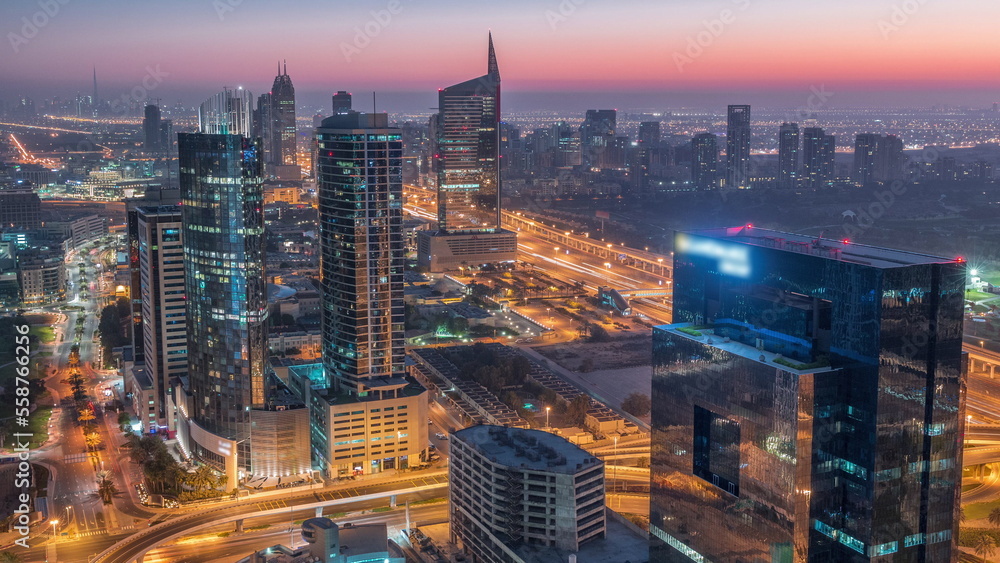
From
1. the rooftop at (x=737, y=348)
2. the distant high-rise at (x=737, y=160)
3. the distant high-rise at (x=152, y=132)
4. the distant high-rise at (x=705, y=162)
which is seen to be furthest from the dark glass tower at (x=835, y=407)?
the distant high-rise at (x=152, y=132)

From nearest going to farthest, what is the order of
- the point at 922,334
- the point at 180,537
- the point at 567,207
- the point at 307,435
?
the point at 922,334
the point at 180,537
the point at 307,435
the point at 567,207

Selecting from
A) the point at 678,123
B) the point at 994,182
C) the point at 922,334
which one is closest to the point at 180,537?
the point at 922,334

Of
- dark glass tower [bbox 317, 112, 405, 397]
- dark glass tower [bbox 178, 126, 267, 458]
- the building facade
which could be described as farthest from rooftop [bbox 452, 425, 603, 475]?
dark glass tower [bbox 178, 126, 267, 458]

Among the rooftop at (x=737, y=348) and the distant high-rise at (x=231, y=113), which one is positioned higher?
the distant high-rise at (x=231, y=113)

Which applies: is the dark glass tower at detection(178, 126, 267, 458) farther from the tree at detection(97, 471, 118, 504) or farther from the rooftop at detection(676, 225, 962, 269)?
the rooftop at detection(676, 225, 962, 269)

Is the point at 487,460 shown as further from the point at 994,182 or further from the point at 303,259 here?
the point at 994,182

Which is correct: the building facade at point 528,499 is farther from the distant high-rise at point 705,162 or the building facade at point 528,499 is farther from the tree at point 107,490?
the distant high-rise at point 705,162

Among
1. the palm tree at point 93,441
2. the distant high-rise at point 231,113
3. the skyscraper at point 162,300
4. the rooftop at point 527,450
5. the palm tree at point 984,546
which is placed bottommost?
the palm tree at point 984,546
